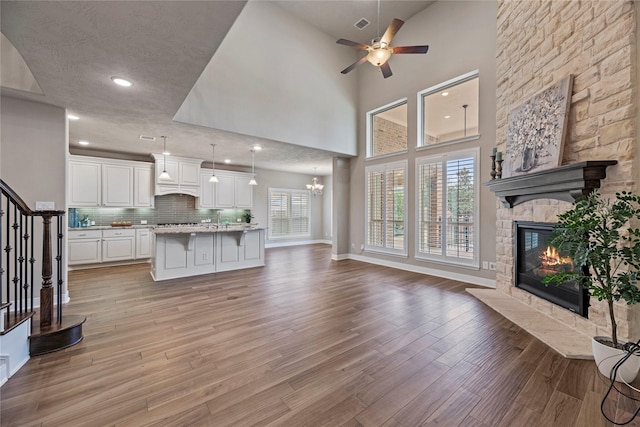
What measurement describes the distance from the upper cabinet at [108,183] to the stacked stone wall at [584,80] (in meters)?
7.86

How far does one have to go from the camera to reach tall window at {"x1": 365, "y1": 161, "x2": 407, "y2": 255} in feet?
19.5

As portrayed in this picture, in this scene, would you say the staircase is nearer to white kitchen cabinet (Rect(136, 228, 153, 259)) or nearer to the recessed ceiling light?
the recessed ceiling light

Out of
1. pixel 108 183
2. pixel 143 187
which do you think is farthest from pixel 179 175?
pixel 108 183

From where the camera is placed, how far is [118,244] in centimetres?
621

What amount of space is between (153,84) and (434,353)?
4.07 meters

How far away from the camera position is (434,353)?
2.39 metres

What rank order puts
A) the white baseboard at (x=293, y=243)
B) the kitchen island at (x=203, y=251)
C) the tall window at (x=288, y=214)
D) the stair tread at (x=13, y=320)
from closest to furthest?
the stair tread at (x=13, y=320), the kitchen island at (x=203, y=251), the white baseboard at (x=293, y=243), the tall window at (x=288, y=214)

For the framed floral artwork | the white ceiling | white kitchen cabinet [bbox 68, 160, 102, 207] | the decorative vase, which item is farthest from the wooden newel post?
the framed floral artwork

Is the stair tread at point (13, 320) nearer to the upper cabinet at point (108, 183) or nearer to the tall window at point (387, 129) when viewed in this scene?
the upper cabinet at point (108, 183)

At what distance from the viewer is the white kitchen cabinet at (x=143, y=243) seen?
6.47 m

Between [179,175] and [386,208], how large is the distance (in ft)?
18.1

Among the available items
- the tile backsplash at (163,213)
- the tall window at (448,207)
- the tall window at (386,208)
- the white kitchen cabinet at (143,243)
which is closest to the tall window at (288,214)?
the tile backsplash at (163,213)

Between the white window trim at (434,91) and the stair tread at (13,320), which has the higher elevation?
the white window trim at (434,91)

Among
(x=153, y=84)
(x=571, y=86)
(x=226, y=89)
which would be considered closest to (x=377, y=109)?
(x=226, y=89)
